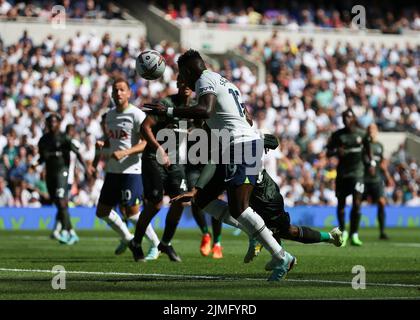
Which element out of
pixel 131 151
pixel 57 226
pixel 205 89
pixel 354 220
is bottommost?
pixel 57 226

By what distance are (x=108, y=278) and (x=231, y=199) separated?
5.29 ft

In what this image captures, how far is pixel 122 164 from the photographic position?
1594 centimetres

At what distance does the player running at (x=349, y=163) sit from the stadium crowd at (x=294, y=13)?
20328 millimetres

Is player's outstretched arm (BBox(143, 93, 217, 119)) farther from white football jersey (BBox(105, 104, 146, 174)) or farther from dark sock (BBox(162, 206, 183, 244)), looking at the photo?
white football jersey (BBox(105, 104, 146, 174))

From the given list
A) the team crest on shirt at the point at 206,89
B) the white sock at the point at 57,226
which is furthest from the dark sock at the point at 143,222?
the white sock at the point at 57,226

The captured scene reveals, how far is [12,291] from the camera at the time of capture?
10641mm

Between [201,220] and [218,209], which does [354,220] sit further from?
[218,209]

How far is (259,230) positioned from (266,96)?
81.8 feet

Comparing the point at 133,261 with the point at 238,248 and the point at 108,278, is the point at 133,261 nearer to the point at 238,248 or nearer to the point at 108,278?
the point at 108,278

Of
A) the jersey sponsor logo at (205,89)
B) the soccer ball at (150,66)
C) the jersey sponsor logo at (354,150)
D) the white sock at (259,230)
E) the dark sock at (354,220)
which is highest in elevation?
the soccer ball at (150,66)

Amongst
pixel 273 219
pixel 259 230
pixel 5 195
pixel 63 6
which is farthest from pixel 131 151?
pixel 63 6

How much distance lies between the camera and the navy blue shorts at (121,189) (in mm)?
15805

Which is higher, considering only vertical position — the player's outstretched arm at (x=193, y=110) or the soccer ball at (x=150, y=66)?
the soccer ball at (x=150, y=66)

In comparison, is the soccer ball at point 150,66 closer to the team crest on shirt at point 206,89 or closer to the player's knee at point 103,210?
the team crest on shirt at point 206,89
